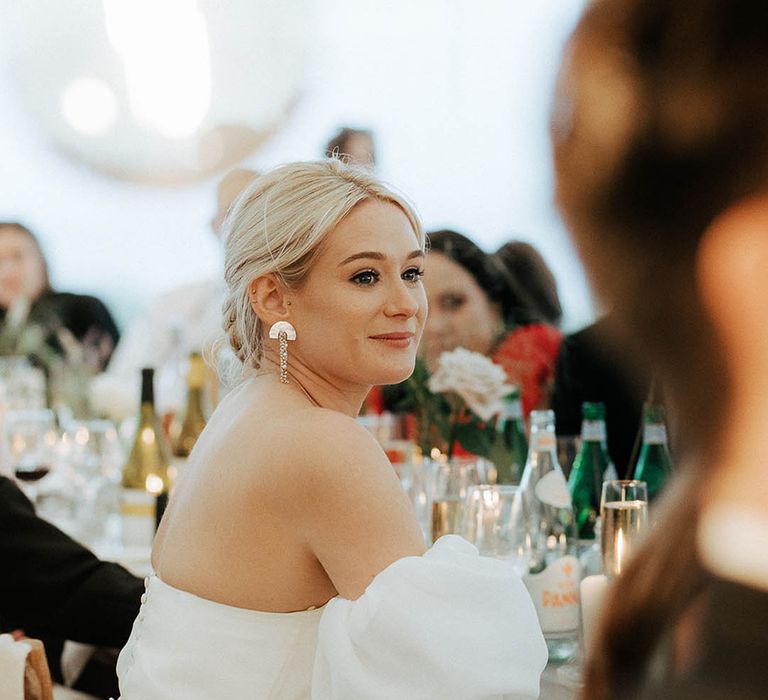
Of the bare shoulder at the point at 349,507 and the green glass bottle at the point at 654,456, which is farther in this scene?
the green glass bottle at the point at 654,456

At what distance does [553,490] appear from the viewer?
1.53 metres

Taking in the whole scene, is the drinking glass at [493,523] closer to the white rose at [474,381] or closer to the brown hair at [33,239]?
the white rose at [474,381]

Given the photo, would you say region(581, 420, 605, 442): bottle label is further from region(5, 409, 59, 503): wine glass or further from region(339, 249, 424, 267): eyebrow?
region(5, 409, 59, 503): wine glass

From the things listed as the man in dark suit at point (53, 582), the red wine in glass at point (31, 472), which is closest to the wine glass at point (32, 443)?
the red wine in glass at point (31, 472)

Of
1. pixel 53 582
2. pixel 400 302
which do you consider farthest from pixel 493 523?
pixel 53 582

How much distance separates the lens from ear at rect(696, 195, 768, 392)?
8.0 inches

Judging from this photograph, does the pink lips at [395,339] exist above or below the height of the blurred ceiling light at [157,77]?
below

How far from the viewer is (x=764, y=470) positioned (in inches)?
8.3

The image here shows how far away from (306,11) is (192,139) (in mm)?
761

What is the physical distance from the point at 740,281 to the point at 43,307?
4969mm

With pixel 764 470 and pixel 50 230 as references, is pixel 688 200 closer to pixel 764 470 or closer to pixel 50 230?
pixel 764 470

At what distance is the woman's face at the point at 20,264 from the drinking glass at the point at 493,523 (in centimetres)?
389

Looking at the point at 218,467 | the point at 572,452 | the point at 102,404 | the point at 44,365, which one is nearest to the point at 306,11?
the point at 44,365

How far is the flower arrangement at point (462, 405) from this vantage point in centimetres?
180
